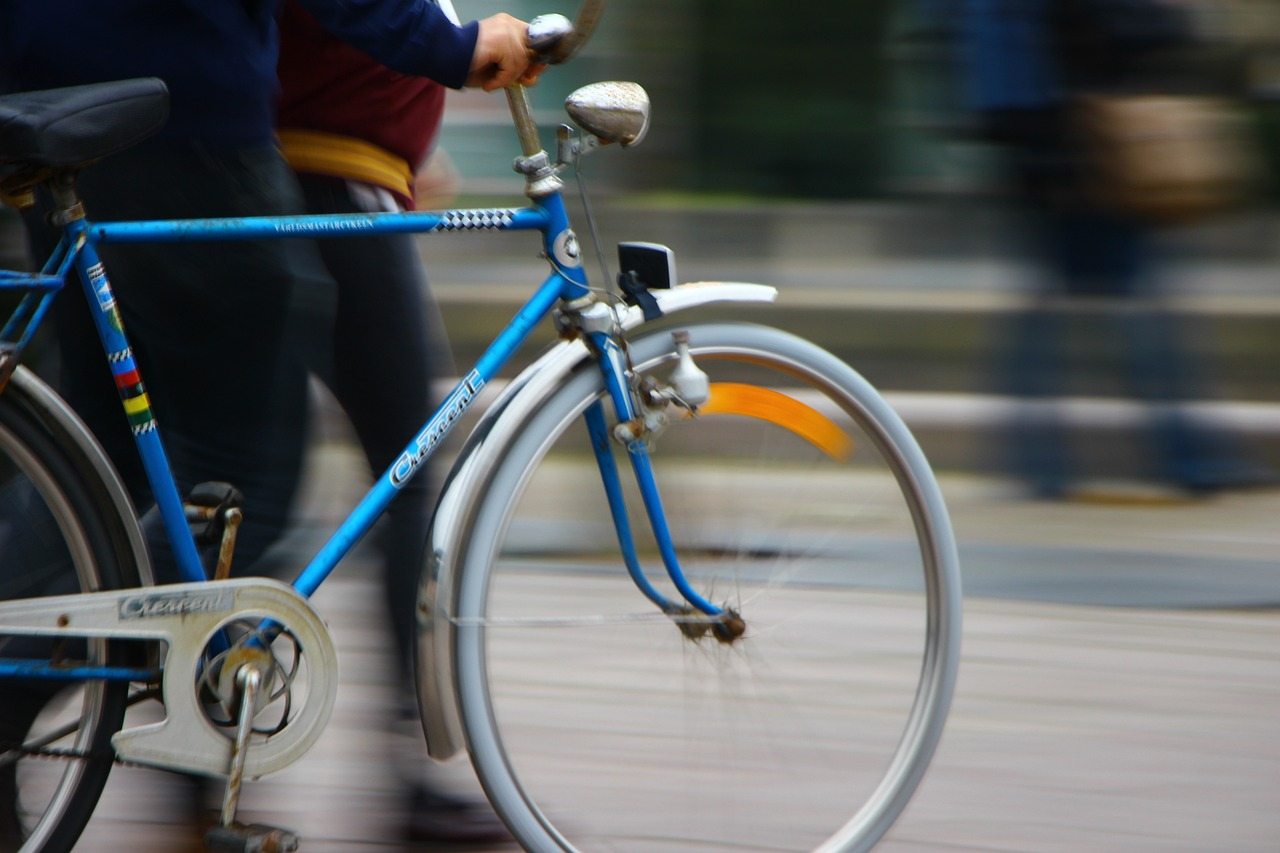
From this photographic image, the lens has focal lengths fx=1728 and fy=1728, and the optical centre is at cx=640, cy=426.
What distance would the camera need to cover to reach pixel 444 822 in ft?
8.72

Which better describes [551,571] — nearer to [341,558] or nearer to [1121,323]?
[341,558]

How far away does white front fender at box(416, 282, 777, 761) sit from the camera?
2.13 metres

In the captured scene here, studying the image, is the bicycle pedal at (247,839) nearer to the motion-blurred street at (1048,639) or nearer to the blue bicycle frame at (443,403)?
the blue bicycle frame at (443,403)

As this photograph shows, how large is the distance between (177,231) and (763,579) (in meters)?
0.92

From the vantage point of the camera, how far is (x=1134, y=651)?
3.76 metres

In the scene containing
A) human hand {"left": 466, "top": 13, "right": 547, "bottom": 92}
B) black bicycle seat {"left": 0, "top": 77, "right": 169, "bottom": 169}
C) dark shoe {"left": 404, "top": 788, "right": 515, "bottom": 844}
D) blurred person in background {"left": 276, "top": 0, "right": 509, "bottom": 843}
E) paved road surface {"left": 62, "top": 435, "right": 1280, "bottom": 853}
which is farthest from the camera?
paved road surface {"left": 62, "top": 435, "right": 1280, "bottom": 853}

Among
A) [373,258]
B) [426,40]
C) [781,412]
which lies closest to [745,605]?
[781,412]

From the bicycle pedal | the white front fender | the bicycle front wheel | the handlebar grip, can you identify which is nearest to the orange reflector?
the bicycle front wheel

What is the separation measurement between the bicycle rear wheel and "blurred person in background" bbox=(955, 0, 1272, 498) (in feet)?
11.6

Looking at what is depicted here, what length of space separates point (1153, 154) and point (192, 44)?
3.48 meters

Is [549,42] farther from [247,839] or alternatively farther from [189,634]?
[247,839]

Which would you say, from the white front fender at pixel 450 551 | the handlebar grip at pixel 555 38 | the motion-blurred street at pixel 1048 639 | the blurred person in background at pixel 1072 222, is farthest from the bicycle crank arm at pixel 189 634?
the blurred person in background at pixel 1072 222

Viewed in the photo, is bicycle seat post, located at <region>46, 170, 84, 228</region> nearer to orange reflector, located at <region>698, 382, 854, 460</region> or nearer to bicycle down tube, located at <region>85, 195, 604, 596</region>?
bicycle down tube, located at <region>85, 195, 604, 596</region>

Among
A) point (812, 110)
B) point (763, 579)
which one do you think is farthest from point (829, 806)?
point (812, 110)
